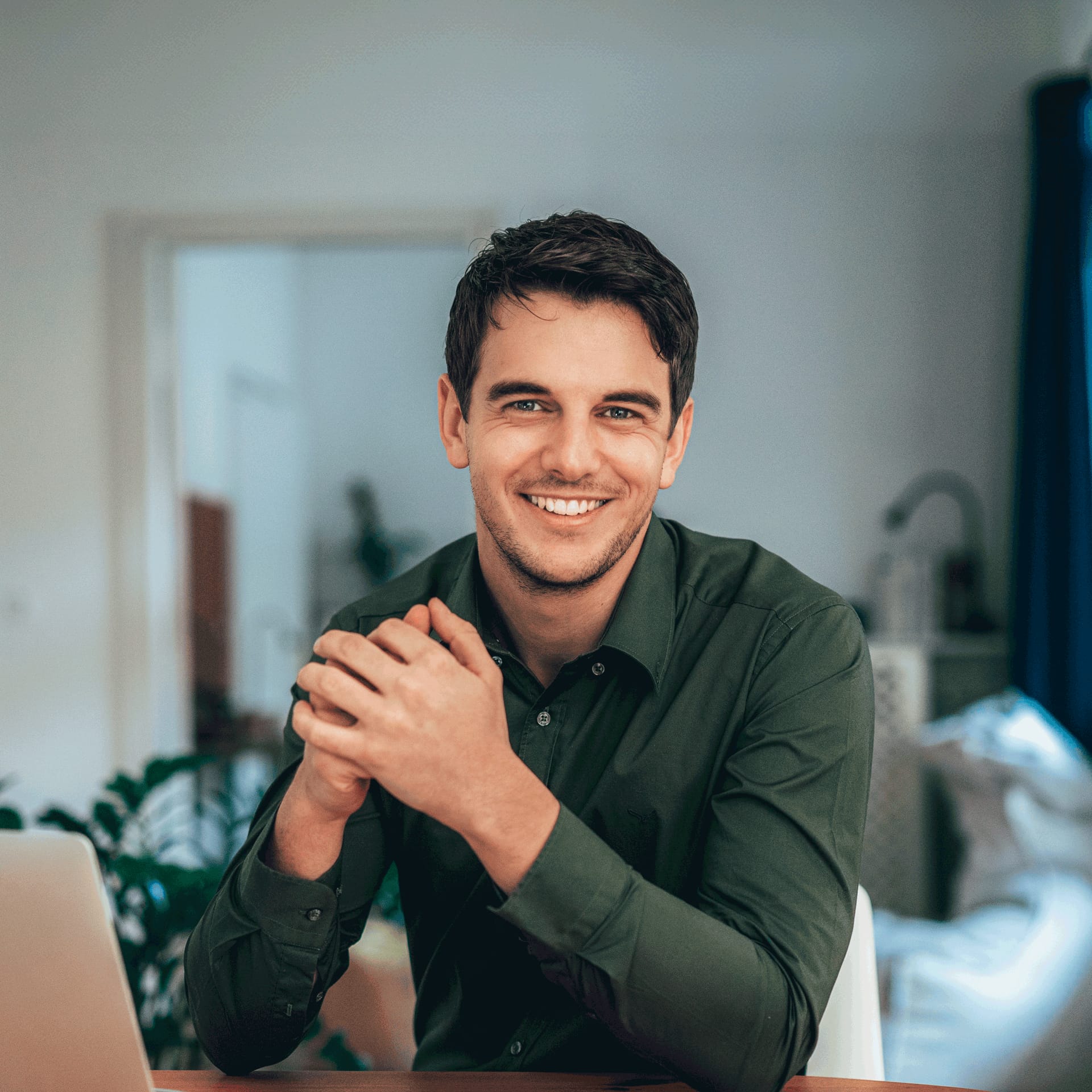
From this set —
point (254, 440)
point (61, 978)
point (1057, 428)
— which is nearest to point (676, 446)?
point (61, 978)

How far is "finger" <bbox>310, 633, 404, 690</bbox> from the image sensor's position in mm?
809

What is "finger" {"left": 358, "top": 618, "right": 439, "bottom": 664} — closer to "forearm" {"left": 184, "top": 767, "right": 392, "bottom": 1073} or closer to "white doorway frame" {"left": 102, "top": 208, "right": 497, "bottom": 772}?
"forearm" {"left": 184, "top": 767, "right": 392, "bottom": 1073}

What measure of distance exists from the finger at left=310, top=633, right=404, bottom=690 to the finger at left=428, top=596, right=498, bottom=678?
2.1 inches

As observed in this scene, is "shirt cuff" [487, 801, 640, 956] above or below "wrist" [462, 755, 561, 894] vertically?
below

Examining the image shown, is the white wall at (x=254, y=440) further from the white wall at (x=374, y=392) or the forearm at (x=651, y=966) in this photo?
the forearm at (x=651, y=966)

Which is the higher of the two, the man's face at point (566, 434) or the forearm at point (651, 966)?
the man's face at point (566, 434)

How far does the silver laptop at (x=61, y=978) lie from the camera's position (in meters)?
0.58

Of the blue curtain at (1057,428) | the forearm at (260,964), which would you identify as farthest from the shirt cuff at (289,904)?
the blue curtain at (1057,428)

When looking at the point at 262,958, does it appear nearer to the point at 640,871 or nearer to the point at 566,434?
the point at 640,871

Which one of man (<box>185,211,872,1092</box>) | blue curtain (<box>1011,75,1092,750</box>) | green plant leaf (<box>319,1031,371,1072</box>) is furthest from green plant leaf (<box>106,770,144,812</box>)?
blue curtain (<box>1011,75,1092,750</box>)

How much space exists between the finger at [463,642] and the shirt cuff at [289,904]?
0.25m

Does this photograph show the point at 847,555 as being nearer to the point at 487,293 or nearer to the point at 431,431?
the point at 487,293

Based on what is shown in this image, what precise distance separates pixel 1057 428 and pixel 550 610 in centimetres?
214

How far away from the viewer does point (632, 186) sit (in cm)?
334
